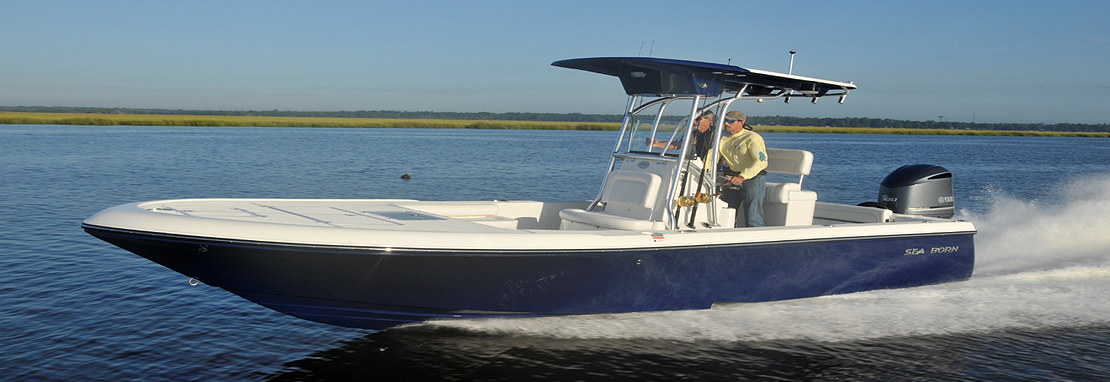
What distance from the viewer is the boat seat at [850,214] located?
23.5 ft

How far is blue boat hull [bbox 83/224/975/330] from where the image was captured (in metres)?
5.00

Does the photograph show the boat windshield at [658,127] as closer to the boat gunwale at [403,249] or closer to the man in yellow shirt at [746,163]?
the man in yellow shirt at [746,163]

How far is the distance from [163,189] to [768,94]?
50.3ft

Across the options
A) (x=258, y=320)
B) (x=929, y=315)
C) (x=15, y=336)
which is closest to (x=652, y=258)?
(x=929, y=315)

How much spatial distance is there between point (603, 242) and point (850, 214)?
3366 mm

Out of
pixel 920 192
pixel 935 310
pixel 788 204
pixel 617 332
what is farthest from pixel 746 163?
pixel 920 192

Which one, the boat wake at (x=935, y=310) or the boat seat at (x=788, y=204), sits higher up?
the boat seat at (x=788, y=204)

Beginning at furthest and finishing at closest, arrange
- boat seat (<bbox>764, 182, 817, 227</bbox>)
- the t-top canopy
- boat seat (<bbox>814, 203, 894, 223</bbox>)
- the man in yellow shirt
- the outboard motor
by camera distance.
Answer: the outboard motor, boat seat (<bbox>814, 203, 894, 223</bbox>), boat seat (<bbox>764, 182, 817, 227</bbox>), the man in yellow shirt, the t-top canopy

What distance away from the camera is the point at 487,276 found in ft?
17.2

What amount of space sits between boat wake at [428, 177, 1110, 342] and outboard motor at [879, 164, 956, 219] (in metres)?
0.79

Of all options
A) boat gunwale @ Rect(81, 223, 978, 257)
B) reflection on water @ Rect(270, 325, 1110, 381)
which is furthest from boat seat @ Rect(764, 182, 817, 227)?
boat gunwale @ Rect(81, 223, 978, 257)

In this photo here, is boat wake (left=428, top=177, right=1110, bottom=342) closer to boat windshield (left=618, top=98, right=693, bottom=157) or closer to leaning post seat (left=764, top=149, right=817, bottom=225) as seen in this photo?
leaning post seat (left=764, top=149, right=817, bottom=225)

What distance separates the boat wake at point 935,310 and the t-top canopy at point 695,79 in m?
1.88

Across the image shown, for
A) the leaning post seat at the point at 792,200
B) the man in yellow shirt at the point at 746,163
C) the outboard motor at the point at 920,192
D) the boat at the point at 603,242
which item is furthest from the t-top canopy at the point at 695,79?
the outboard motor at the point at 920,192
